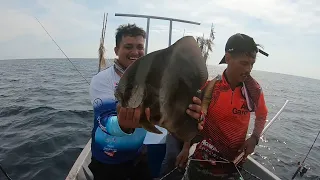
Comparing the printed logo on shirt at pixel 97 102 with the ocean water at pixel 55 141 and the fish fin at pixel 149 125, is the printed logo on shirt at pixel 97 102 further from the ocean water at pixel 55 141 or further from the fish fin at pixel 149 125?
the ocean water at pixel 55 141

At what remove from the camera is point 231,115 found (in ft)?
12.3

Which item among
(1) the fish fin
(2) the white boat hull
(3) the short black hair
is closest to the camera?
(1) the fish fin

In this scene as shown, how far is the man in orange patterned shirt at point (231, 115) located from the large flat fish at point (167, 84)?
1854mm

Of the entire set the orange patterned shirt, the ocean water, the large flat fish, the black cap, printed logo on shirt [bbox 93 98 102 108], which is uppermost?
the black cap

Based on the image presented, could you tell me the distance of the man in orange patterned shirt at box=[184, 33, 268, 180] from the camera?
12.1 feet

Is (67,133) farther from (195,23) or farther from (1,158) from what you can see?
(195,23)

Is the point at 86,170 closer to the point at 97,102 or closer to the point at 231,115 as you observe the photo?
the point at 97,102

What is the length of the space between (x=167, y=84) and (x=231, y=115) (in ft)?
7.24

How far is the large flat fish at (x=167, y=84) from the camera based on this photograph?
1.77 metres

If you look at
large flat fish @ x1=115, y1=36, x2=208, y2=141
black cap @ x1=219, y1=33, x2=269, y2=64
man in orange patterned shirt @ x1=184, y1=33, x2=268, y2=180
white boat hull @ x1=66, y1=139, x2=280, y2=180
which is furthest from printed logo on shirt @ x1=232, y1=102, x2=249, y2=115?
white boat hull @ x1=66, y1=139, x2=280, y2=180

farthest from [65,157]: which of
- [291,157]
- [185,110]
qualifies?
[291,157]

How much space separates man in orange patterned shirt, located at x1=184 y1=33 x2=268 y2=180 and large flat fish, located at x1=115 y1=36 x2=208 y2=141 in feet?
6.08

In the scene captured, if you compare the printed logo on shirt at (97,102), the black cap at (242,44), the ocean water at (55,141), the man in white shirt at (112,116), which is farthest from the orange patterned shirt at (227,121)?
the ocean water at (55,141)

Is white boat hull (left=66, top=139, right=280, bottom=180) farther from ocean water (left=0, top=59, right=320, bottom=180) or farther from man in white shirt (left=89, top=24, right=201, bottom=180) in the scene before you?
ocean water (left=0, top=59, right=320, bottom=180)
